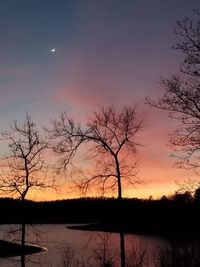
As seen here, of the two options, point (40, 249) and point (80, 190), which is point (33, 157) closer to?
point (80, 190)

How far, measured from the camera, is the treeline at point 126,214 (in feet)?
84.6

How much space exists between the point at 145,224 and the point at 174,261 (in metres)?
80.8

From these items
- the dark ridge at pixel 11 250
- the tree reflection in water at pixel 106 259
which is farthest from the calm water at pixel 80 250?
the dark ridge at pixel 11 250

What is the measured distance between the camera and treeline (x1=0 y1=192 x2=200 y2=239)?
25.8 m

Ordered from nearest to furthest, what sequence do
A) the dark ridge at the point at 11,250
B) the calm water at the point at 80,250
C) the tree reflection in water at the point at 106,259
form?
the tree reflection in water at the point at 106,259
the calm water at the point at 80,250
the dark ridge at the point at 11,250

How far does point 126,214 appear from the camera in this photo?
1666 inches

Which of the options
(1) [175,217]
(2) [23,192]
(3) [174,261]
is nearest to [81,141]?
(2) [23,192]

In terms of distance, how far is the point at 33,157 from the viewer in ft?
76.7

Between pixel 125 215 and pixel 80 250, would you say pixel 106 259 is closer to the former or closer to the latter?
pixel 125 215

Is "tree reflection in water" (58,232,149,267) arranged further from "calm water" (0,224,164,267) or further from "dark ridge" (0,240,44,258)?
"dark ridge" (0,240,44,258)

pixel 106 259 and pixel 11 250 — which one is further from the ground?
pixel 106 259

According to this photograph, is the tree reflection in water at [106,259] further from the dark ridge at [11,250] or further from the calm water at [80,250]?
the dark ridge at [11,250]

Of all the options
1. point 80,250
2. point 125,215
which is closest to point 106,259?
point 125,215

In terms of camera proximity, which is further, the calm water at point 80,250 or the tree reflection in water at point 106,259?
the calm water at point 80,250
